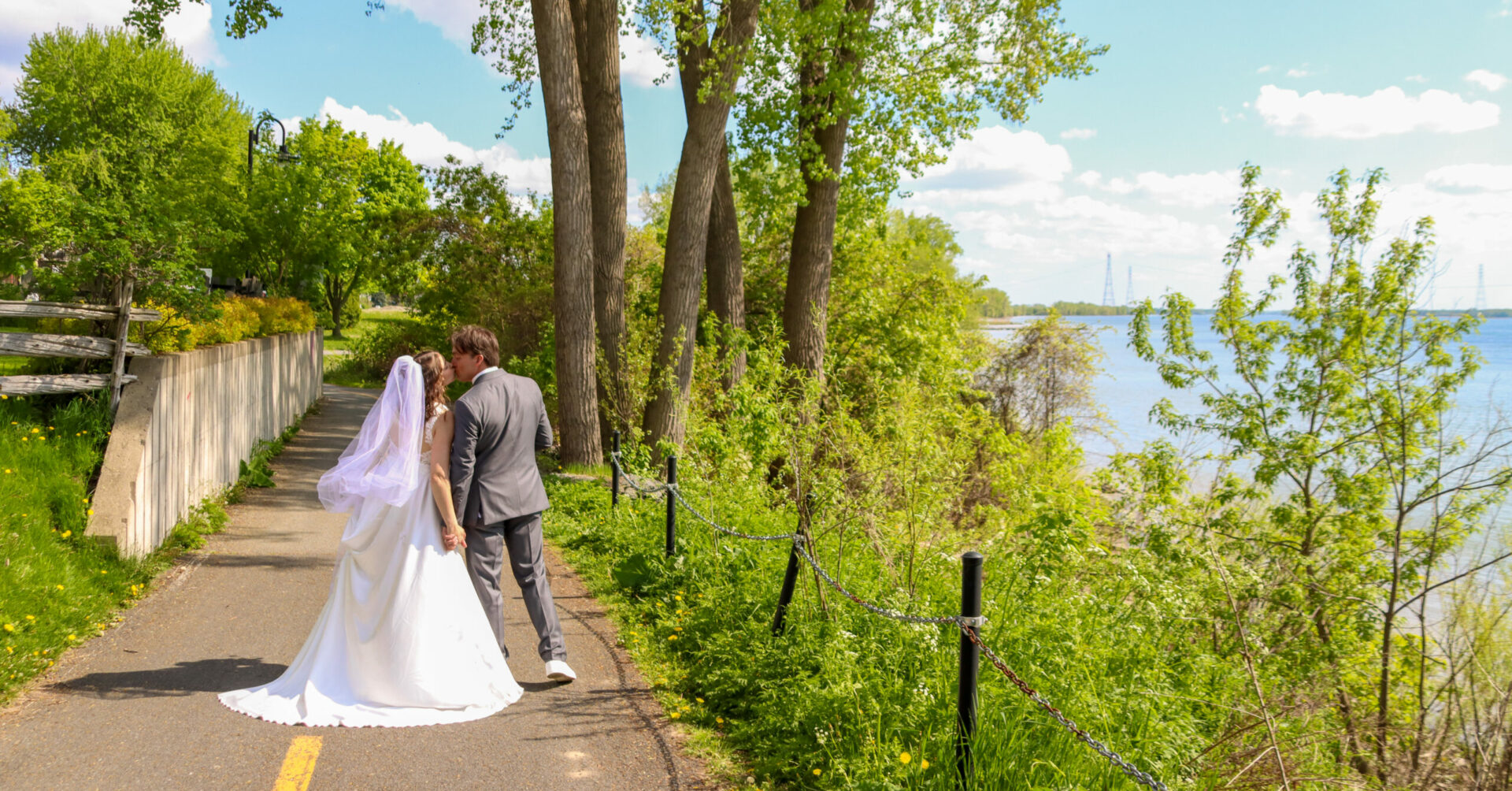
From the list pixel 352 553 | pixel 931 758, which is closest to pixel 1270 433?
pixel 931 758

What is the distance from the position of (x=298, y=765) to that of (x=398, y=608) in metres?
0.99

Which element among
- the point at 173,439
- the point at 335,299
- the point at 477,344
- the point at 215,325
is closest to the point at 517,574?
the point at 477,344

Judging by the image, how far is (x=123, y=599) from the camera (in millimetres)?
6773

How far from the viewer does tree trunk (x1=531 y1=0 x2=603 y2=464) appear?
12.0 m

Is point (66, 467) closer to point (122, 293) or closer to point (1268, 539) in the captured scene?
point (122, 293)

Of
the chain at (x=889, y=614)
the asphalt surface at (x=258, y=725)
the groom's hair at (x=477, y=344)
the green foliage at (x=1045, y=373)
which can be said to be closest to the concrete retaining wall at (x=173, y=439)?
the asphalt surface at (x=258, y=725)

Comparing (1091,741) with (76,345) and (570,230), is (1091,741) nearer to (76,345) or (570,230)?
(76,345)

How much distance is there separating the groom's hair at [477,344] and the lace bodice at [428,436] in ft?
1.23

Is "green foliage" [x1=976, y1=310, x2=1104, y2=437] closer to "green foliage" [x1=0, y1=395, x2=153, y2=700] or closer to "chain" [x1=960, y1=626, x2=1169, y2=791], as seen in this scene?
"green foliage" [x1=0, y1=395, x2=153, y2=700]

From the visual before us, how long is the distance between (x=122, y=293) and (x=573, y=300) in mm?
5314

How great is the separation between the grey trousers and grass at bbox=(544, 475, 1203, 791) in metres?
0.71

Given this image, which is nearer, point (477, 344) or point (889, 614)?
point (889, 614)

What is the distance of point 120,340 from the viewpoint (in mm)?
8531

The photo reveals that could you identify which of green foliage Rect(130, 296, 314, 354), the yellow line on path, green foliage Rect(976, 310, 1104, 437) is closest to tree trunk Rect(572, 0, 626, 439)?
green foliage Rect(130, 296, 314, 354)
